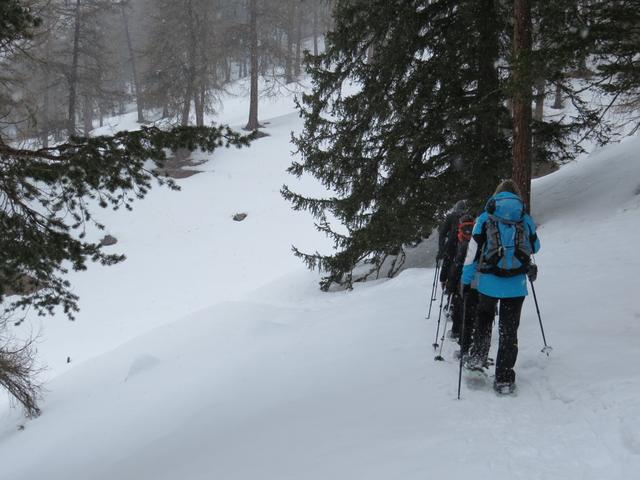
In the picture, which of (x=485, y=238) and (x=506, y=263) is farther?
(x=485, y=238)

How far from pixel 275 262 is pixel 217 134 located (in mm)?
13224

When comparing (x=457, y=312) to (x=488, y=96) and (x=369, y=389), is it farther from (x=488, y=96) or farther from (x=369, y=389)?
(x=488, y=96)

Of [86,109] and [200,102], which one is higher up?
[86,109]

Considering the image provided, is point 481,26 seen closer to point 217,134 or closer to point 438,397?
point 217,134

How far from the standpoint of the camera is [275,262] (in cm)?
1789

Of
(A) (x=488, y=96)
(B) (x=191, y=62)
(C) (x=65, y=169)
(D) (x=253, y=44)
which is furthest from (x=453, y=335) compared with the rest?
(B) (x=191, y=62)

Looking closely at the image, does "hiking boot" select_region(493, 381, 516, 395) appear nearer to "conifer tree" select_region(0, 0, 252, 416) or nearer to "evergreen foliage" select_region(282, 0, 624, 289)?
"conifer tree" select_region(0, 0, 252, 416)

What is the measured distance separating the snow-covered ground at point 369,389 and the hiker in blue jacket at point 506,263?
38 centimetres

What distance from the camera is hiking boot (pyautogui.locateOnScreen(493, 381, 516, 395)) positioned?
174 inches

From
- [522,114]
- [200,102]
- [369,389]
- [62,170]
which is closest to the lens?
[62,170]

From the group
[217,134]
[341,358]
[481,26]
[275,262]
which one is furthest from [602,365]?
[275,262]

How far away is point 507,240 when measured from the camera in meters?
4.40

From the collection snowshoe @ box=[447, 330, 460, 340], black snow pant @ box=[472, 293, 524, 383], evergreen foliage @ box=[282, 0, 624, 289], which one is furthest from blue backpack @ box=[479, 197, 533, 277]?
evergreen foliage @ box=[282, 0, 624, 289]

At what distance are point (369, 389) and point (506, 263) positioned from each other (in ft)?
6.66
